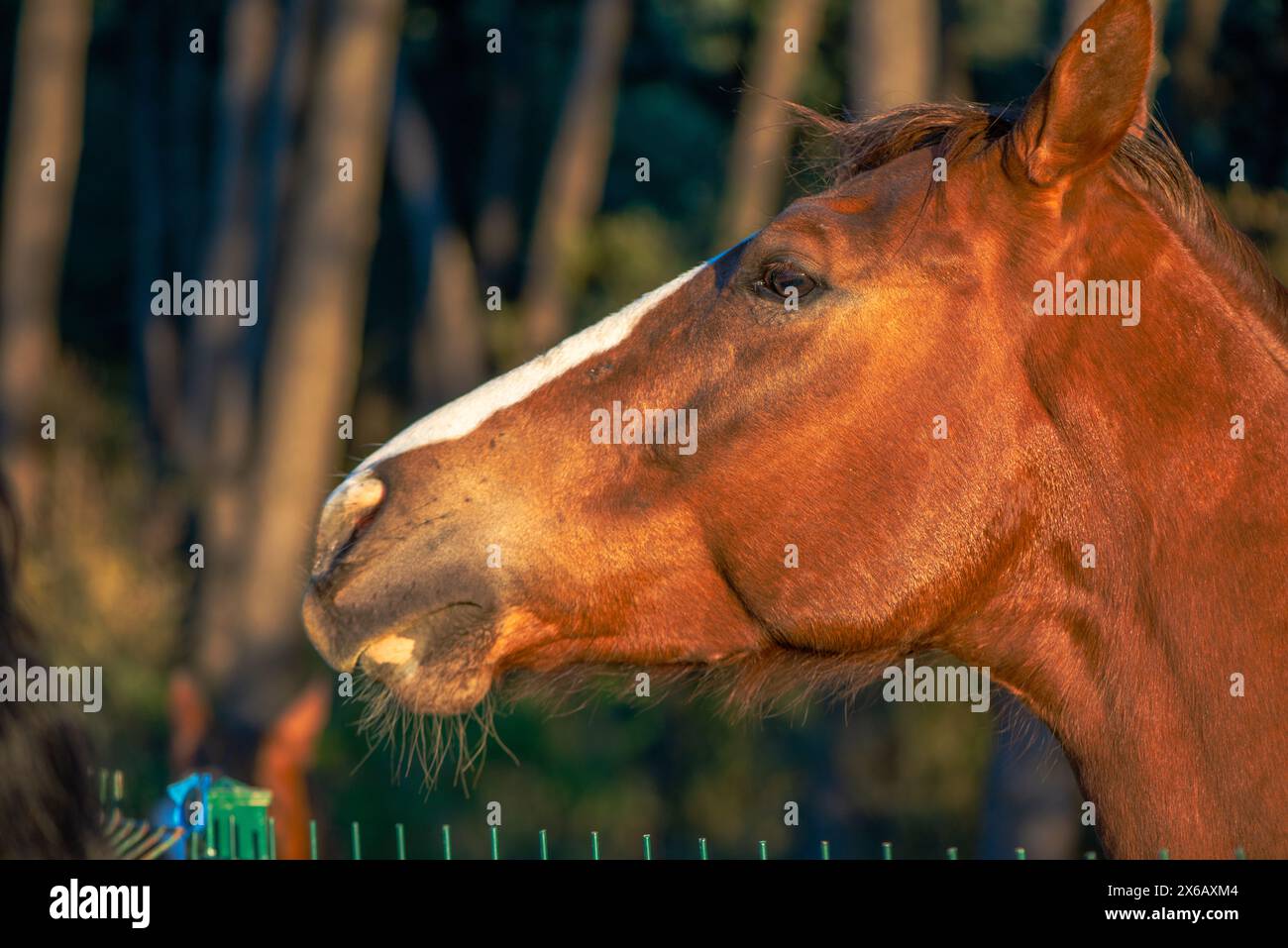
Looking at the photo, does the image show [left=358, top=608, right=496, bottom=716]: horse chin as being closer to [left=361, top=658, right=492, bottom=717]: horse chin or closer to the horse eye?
[left=361, top=658, right=492, bottom=717]: horse chin

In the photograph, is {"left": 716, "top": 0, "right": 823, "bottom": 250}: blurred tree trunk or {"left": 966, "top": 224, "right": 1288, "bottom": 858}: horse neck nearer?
{"left": 966, "top": 224, "right": 1288, "bottom": 858}: horse neck

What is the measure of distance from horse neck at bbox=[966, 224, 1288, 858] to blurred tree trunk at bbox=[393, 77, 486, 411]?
659 inches

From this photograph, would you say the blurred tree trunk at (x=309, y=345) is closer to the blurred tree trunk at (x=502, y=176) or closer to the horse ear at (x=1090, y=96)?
the horse ear at (x=1090, y=96)

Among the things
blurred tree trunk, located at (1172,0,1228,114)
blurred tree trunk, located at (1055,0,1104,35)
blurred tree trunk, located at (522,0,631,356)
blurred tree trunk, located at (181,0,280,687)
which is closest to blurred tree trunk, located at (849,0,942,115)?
blurred tree trunk, located at (1055,0,1104,35)

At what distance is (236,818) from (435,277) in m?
17.4

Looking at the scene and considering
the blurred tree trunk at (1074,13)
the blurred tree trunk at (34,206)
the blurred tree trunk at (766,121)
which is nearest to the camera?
the blurred tree trunk at (1074,13)

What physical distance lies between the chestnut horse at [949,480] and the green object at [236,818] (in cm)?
93

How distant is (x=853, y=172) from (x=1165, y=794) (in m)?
1.70

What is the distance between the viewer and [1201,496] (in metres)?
3.32

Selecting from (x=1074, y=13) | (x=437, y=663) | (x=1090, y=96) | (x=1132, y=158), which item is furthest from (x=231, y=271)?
(x=1090, y=96)

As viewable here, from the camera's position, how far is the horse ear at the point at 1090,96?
10.5 feet

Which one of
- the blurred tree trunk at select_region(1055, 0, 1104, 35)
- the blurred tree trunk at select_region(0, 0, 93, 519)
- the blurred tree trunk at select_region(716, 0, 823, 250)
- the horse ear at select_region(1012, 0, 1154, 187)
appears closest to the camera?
the horse ear at select_region(1012, 0, 1154, 187)

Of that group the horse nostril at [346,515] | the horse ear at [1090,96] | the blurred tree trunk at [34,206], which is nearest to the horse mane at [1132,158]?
the horse ear at [1090,96]

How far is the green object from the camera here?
4.13 m
